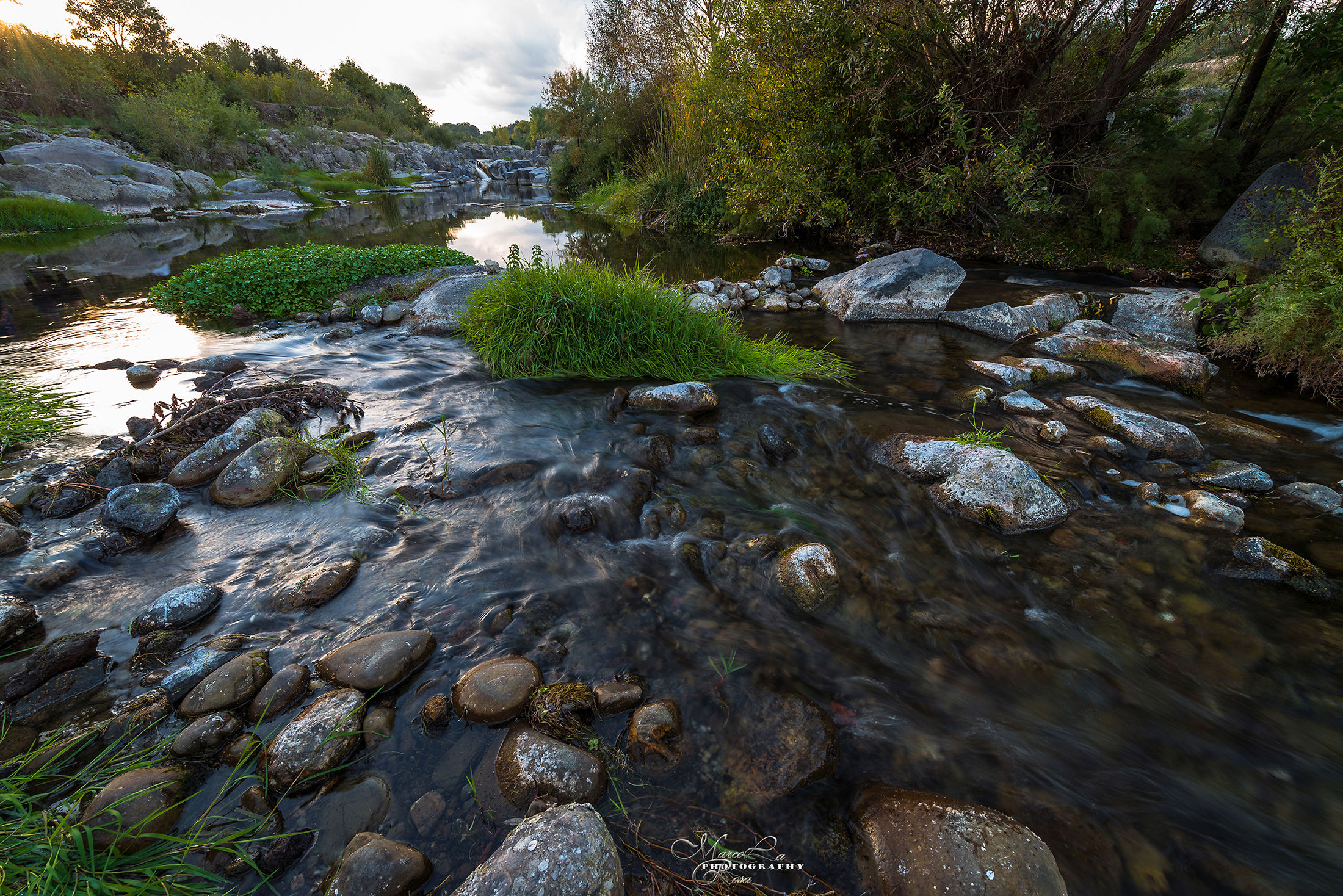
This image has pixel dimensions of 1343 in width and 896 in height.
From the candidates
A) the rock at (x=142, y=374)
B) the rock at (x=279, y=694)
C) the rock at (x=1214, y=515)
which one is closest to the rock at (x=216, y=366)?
the rock at (x=142, y=374)

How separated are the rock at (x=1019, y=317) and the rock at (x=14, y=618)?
9.75m

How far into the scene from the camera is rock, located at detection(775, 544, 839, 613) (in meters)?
2.91

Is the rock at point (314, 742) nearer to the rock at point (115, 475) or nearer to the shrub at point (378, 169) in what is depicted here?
the rock at point (115, 475)

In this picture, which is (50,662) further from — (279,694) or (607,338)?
(607,338)

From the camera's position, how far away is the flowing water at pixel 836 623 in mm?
1898

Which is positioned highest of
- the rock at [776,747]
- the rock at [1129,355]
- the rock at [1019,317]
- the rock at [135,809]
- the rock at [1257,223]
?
the rock at [1257,223]

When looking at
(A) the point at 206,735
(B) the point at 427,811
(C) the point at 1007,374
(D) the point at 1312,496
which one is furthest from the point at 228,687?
(C) the point at 1007,374

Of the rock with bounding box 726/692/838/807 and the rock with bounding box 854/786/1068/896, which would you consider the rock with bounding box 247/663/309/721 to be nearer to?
the rock with bounding box 726/692/838/807

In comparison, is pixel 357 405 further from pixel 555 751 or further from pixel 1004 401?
pixel 1004 401

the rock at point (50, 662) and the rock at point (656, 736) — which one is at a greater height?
the rock at point (50, 662)

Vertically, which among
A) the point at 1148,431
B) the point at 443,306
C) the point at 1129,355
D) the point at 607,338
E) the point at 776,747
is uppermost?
the point at 443,306

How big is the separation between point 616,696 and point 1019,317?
318 inches

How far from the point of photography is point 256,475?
3646 millimetres

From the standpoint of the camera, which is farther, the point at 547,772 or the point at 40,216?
the point at 40,216
